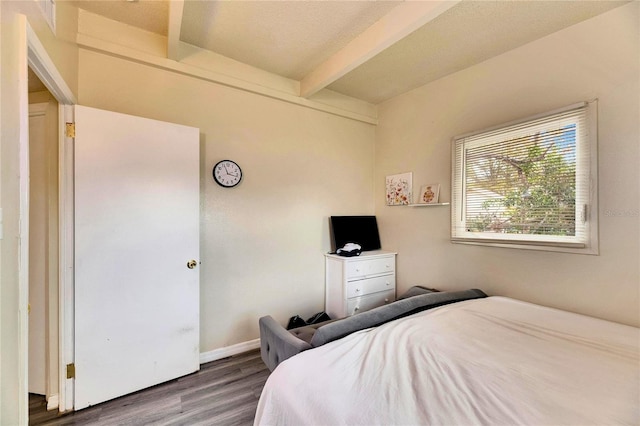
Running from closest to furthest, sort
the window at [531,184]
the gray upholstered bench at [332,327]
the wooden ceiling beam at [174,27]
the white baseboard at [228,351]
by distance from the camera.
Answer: the gray upholstered bench at [332,327] < the wooden ceiling beam at [174,27] < the window at [531,184] < the white baseboard at [228,351]

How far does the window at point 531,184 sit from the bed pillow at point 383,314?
61cm

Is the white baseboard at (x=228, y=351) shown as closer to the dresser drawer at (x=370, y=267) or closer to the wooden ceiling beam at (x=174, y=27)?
the dresser drawer at (x=370, y=267)

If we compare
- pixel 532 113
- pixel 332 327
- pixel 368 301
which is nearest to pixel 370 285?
pixel 368 301

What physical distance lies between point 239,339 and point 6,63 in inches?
91.9

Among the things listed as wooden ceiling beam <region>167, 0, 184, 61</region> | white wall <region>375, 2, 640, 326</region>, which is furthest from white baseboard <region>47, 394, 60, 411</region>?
white wall <region>375, 2, 640, 326</region>

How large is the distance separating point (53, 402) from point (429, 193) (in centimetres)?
342

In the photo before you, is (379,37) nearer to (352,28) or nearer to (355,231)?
(352,28)

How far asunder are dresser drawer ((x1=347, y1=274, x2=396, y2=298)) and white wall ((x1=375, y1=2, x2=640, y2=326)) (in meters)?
0.14

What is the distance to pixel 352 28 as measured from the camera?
202 cm

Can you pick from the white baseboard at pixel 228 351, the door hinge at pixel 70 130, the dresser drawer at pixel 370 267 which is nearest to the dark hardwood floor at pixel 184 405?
the white baseboard at pixel 228 351

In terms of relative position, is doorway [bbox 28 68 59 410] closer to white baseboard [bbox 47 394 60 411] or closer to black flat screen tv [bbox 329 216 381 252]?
white baseboard [bbox 47 394 60 411]

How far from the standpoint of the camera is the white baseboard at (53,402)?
1.75 meters

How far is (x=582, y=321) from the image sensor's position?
1.63 m

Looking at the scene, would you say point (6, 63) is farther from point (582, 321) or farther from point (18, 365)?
point (582, 321)
